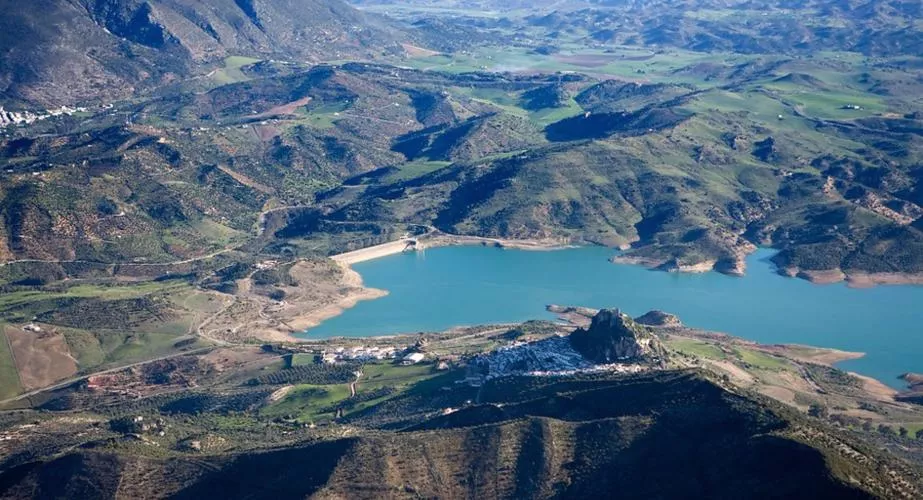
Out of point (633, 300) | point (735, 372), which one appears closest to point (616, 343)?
point (735, 372)

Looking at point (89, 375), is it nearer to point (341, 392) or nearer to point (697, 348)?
point (341, 392)

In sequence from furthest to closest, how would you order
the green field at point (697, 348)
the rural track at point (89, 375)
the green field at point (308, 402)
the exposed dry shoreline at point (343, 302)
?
the exposed dry shoreline at point (343, 302) < the green field at point (697, 348) < the rural track at point (89, 375) < the green field at point (308, 402)

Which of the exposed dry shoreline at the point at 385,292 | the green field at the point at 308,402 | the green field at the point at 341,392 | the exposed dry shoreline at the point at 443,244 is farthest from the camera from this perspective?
the exposed dry shoreline at the point at 443,244

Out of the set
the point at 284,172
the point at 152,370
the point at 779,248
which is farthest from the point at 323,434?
the point at 284,172

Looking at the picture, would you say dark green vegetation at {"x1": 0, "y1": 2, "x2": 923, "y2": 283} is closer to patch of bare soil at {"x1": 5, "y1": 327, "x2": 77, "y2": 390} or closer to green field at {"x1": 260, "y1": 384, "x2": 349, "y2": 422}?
patch of bare soil at {"x1": 5, "y1": 327, "x2": 77, "y2": 390}

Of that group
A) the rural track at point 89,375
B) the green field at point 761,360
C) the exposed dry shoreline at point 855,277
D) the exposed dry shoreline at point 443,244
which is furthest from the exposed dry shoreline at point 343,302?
the exposed dry shoreline at point 855,277

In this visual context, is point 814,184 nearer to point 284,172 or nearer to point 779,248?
point 779,248

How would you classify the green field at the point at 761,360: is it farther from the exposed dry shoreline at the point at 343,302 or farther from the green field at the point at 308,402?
the exposed dry shoreline at the point at 343,302
